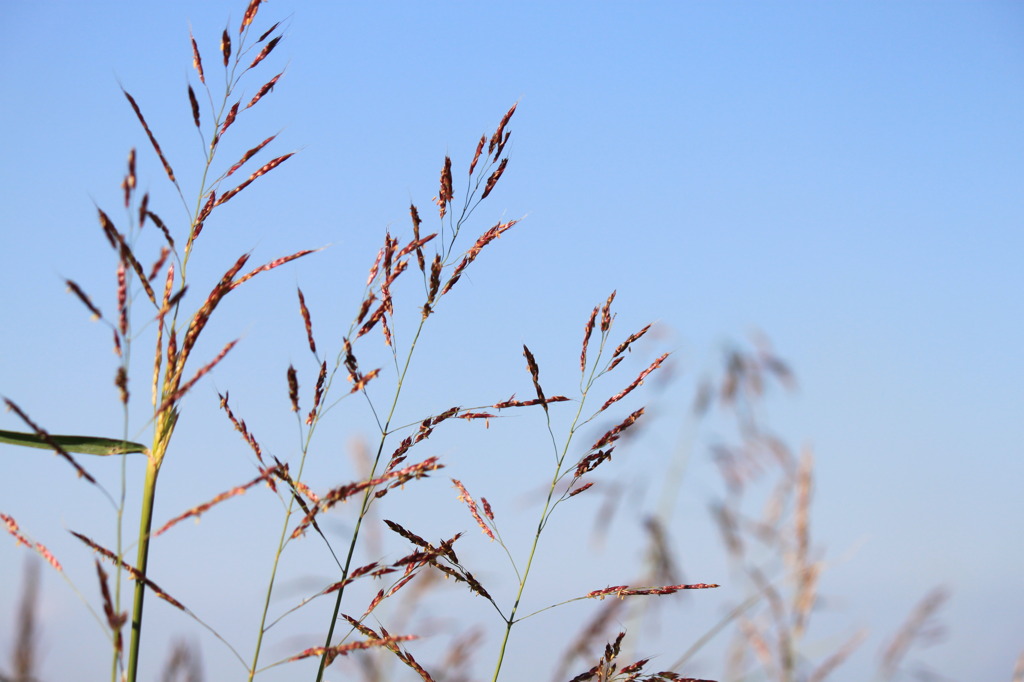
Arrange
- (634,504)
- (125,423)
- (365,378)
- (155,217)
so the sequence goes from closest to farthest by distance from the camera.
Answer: (125,423)
(155,217)
(365,378)
(634,504)

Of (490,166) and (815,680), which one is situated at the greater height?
(490,166)

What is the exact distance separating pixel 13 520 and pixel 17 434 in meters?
0.13

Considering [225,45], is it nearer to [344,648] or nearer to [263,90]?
[263,90]

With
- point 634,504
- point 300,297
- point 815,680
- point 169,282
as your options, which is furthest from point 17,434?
point 815,680

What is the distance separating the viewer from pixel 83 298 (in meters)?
1.29

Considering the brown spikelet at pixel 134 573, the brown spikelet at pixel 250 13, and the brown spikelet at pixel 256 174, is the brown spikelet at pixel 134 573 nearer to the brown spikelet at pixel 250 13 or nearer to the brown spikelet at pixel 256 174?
the brown spikelet at pixel 256 174

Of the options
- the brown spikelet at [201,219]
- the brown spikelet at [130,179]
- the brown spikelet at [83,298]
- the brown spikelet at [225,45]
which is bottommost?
the brown spikelet at [83,298]

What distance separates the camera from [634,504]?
279 cm

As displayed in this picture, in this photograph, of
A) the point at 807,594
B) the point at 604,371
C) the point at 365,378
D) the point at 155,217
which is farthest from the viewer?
the point at 807,594

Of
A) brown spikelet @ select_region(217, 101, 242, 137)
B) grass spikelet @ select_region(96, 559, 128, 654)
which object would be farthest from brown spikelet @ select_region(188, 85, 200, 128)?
grass spikelet @ select_region(96, 559, 128, 654)

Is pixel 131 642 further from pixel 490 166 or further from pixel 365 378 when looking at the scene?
pixel 490 166

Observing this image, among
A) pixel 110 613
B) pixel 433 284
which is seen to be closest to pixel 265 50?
pixel 433 284

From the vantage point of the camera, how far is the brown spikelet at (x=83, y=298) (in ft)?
4.18

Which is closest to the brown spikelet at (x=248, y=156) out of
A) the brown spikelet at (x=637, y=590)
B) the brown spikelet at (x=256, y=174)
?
the brown spikelet at (x=256, y=174)
